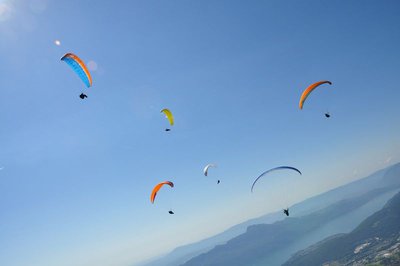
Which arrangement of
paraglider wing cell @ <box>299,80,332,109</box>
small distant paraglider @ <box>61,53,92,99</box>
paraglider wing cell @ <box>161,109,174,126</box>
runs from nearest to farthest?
1. small distant paraglider @ <box>61,53,92,99</box>
2. paraglider wing cell @ <box>299,80,332,109</box>
3. paraglider wing cell @ <box>161,109,174,126</box>

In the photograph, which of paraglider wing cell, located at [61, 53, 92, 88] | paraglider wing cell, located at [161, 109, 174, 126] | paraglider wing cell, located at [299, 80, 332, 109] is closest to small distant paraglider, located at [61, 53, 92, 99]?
paraglider wing cell, located at [61, 53, 92, 88]

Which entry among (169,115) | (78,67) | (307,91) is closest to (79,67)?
(78,67)

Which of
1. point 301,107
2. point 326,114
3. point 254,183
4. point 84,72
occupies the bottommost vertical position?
point 254,183

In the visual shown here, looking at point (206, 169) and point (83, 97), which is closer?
point (83, 97)

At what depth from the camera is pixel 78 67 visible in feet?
92.9

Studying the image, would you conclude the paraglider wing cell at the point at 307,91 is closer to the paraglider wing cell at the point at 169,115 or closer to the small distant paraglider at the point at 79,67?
the paraglider wing cell at the point at 169,115

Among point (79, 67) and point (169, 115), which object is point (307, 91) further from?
point (79, 67)

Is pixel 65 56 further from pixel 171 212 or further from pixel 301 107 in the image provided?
pixel 301 107

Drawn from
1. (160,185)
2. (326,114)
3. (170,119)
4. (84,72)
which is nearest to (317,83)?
(326,114)

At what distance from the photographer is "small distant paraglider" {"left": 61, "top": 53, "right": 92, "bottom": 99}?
2680cm

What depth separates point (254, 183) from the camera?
35469mm

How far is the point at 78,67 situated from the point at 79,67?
0.12 meters

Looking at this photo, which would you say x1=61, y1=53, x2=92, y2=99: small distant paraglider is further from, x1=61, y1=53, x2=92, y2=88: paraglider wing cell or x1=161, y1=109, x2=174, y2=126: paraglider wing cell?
x1=161, y1=109, x2=174, y2=126: paraglider wing cell

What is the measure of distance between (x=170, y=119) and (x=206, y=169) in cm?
966
